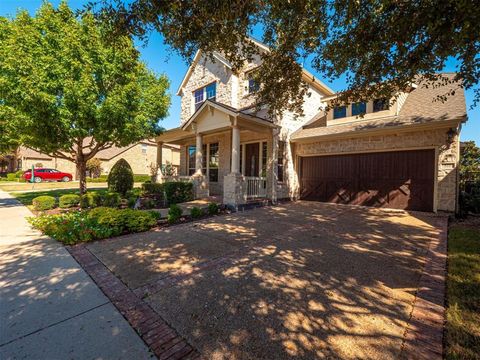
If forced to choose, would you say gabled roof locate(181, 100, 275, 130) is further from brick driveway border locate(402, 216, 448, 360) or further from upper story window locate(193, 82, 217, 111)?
brick driveway border locate(402, 216, 448, 360)

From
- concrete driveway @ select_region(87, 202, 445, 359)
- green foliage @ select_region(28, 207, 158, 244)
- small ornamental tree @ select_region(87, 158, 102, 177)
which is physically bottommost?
concrete driveway @ select_region(87, 202, 445, 359)

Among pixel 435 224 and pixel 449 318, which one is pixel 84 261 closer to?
pixel 449 318

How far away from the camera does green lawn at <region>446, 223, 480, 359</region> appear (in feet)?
7.06

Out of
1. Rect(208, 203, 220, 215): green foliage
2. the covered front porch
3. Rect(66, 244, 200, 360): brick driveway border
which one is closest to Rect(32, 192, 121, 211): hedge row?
the covered front porch

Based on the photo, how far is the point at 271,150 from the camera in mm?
11016

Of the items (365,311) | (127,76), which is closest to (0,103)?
(127,76)

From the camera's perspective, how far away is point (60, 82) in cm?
749

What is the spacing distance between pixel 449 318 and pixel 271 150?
9048mm

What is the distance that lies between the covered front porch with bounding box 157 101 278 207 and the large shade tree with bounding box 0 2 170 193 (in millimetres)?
3354

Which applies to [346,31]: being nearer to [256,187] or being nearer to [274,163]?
[274,163]

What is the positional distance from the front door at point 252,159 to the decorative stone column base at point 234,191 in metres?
3.01

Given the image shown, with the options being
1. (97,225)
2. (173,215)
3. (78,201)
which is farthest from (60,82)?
(173,215)

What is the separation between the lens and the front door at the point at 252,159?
1231 cm

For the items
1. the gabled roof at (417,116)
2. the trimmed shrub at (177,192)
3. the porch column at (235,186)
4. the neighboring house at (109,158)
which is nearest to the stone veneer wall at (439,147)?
the gabled roof at (417,116)
